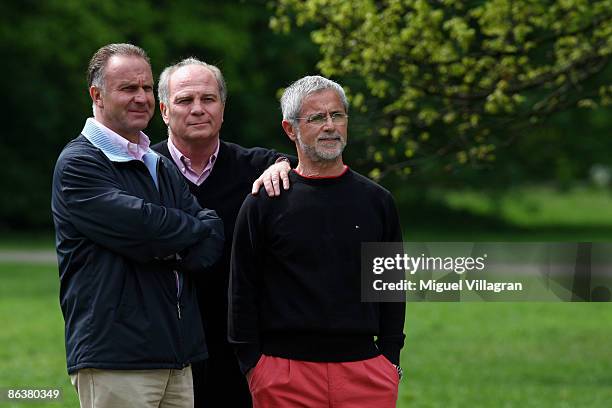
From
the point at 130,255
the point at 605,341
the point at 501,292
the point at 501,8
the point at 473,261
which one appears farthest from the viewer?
the point at 605,341

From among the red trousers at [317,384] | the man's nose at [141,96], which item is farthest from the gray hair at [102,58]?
the red trousers at [317,384]

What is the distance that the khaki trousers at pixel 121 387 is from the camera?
404cm

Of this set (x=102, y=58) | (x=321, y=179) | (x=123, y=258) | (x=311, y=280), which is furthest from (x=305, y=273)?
(x=102, y=58)

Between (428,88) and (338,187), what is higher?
(428,88)

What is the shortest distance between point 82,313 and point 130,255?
27cm

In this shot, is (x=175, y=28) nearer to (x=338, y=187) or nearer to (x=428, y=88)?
(x=428, y=88)

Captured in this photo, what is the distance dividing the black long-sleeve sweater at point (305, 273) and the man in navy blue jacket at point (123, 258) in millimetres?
173

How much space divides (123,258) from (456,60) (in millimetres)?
6526

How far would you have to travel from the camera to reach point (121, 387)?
159 inches

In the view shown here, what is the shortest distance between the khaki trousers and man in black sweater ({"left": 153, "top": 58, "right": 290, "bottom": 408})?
0.77m

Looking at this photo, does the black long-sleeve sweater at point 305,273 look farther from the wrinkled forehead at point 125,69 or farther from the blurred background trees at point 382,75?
the blurred background trees at point 382,75

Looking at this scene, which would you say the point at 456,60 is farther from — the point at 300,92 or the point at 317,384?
the point at 317,384

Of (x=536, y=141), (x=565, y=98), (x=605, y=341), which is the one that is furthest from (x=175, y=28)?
(x=565, y=98)

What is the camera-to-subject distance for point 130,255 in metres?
4.05
